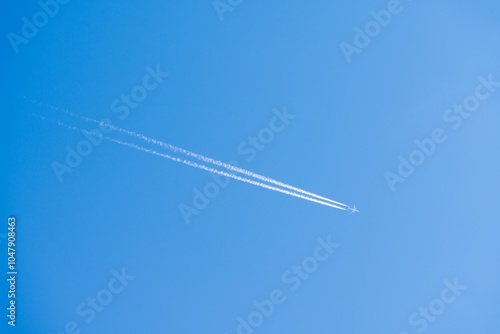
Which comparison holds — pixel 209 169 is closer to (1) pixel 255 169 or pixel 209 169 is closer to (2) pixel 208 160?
(2) pixel 208 160

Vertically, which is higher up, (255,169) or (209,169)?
Answer: (209,169)

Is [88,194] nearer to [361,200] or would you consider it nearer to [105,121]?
[105,121]

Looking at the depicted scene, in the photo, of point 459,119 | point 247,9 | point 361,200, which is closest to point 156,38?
point 247,9

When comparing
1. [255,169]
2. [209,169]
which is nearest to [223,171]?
[209,169]

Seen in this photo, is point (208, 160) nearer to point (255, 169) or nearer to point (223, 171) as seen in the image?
point (223, 171)

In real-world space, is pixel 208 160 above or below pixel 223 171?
above

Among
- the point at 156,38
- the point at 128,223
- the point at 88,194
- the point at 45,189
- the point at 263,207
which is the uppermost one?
the point at 156,38

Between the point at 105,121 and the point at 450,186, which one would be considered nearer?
the point at 105,121

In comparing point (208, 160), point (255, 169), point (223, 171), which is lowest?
point (255, 169)
